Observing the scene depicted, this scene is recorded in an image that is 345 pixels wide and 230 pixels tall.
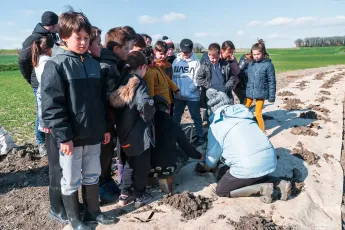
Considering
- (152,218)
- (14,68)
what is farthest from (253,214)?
(14,68)

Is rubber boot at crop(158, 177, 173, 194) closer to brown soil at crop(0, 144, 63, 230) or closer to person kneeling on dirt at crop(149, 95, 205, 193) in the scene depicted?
person kneeling on dirt at crop(149, 95, 205, 193)

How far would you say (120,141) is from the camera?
137 inches

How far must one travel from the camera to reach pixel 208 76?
5.60 metres

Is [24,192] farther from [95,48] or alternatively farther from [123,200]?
[95,48]

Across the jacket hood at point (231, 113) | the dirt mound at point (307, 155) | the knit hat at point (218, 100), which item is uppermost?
the knit hat at point (218, 100)

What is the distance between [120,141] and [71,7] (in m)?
1.37

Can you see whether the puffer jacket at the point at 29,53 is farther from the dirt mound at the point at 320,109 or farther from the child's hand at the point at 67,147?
the dirt mound at the point at 320,109

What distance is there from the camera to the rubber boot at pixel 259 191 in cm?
374

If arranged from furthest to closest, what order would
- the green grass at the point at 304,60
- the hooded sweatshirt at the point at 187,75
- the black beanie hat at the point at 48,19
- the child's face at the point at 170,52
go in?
the green grass at the point at 304,60
the child's face at the point at 170,52
the hooded sweatshirt at the point at 187,75
the black beanie hat at the point at 48,19

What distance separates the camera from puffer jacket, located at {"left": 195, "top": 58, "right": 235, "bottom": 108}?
18.4ft

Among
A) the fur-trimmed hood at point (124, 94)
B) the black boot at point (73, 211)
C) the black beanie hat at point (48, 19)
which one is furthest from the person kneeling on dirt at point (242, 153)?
the black beanie hat at point (48, 19)

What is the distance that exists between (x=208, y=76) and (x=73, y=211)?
3277 mm

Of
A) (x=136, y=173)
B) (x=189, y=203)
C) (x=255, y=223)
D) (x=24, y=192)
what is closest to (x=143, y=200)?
(x=136, y=173)

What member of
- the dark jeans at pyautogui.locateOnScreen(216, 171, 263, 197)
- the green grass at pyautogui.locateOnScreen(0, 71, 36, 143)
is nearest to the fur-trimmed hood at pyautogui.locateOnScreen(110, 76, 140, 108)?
the dark jeans at pyautogui.locateOnScreen(216, 171, 263, 197)
